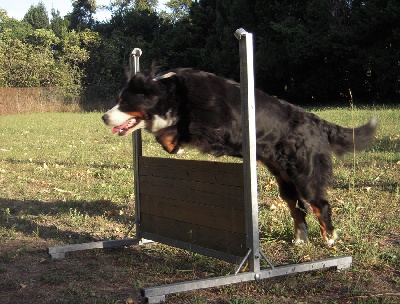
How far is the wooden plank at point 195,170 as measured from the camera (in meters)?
4.28

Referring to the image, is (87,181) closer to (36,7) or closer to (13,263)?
(13,263)

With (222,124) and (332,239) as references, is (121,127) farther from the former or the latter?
(332,239)

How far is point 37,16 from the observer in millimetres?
77562

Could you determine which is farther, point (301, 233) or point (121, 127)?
point (301, 233)

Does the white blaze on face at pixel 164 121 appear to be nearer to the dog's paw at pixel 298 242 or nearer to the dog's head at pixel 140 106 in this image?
the dog's head at pixel 140 106

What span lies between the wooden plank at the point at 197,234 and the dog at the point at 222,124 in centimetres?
67

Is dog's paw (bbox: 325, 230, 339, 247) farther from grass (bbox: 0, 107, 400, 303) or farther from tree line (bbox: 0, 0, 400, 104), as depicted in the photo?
tree line (bbox: 0, 0, 400, 104)

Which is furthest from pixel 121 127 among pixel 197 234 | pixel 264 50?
pixel 264 50

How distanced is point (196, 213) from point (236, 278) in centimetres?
84

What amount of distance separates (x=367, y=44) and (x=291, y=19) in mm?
5020

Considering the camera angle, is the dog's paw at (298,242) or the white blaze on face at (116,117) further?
the dog's paw at (298,242)

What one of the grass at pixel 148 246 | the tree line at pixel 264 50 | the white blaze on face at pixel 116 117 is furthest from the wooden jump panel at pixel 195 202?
the tree line at pixel 264 50

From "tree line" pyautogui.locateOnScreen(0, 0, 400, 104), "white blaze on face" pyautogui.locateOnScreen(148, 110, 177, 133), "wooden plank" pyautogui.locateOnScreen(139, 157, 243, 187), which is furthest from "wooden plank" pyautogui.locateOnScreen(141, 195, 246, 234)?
"tree line" pyautogui.locateOnScreen(0, 0, 400, 104)

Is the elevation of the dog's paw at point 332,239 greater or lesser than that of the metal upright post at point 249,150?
lesser
